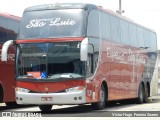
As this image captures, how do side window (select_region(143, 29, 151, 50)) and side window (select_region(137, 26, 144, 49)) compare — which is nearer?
side window (select_region(137, 26, 144, 49))

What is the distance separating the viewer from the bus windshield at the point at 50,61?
16.0 meters

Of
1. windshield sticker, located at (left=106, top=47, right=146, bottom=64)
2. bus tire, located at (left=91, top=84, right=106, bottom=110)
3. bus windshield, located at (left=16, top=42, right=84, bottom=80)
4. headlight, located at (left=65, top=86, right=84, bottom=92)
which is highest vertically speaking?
windshield sticker, located at (left=106, top=47, right=146, bottom=64)

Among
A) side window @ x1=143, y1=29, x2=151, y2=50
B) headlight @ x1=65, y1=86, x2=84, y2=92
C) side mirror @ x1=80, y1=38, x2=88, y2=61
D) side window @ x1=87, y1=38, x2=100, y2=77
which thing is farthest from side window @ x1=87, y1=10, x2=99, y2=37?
side window @ x1=143, y1=29, x2=151, y2=50

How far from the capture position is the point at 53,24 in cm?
1670

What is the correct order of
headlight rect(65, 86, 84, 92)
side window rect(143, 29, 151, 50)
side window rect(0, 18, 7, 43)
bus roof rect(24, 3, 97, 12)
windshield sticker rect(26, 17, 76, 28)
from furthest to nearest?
side window rect(143, 29, 151, 50) → side window rect(0, 18, 7, 43) → bus roof rect(24, 3, 97, 12) → windshield sticker rect(26, 17, 76, 28) → headlight rect(65, 86, 84, 92)

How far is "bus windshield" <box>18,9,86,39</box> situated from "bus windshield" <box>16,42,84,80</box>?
0.41m

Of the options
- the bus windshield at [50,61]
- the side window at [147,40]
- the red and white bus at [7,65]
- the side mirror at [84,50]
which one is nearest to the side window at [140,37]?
the side window at [147,40]

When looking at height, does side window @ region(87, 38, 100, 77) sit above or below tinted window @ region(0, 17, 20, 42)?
below

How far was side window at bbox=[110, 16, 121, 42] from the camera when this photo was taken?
19.7 metres

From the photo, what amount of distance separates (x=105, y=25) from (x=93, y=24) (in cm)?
165

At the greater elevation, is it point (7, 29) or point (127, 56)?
point (7, 29)

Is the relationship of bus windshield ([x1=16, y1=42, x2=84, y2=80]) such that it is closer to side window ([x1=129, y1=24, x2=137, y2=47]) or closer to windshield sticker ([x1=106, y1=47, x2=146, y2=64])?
windshield sticker ([x1=106, y1=47, x2=146, y2=64])

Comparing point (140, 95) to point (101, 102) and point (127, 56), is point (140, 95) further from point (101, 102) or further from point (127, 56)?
point (101, 102)

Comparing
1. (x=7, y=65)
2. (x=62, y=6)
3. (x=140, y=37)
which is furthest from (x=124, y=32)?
(x=7, y=65)
